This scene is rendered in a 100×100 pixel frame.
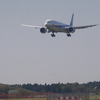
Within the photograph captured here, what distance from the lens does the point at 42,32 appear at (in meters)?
81.1

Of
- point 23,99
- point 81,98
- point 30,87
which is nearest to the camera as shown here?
point 81,98

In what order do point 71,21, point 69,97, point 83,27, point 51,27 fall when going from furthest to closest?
1. point 71,21
2. point 83,27
3. point 51,27
4. point 69,97

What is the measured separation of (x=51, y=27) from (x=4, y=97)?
1890cm

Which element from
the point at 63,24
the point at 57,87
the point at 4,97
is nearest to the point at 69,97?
the point at 4,97

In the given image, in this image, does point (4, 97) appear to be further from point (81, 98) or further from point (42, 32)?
point (81, 98)

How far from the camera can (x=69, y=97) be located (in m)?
45.8

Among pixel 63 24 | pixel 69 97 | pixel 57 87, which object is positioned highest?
pixel 63 24

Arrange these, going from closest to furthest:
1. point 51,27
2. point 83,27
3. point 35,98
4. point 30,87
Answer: point 35,98
point 51,27
point 83,27
point 30,87

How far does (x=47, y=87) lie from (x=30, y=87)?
79.4 feet

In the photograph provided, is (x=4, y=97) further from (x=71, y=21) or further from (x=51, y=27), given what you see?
(x=71, y=21)

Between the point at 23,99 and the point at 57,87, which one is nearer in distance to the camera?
the point at 23,99

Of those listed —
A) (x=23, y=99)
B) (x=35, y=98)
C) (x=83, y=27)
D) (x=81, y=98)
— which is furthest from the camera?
(x=83, y=27)

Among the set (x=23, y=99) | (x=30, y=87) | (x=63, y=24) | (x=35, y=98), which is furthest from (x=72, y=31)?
(x=30, y=87)

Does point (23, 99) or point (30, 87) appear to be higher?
point (30, 87)
